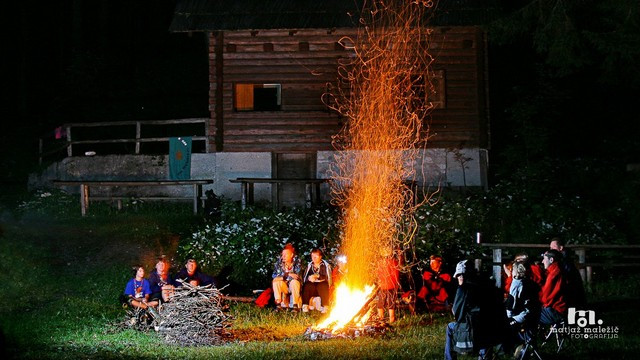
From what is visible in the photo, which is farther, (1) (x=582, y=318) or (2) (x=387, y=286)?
(2) (x=387, y=286)

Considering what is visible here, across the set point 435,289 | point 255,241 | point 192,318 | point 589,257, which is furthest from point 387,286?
point 589,257

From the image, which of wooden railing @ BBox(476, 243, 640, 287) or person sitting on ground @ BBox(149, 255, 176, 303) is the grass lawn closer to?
wooden railing @ BBox(476, 243, 640, 287)

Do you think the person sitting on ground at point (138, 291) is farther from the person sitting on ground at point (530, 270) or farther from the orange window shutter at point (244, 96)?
the orange window shutter at point (244, 96)

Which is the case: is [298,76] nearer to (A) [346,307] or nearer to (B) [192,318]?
(A) [346,307]

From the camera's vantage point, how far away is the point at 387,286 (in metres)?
15.5

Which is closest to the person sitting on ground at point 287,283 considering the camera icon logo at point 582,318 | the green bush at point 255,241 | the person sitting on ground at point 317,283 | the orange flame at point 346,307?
the person sitting on ground at point 317,283

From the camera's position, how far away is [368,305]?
1482 centimetres

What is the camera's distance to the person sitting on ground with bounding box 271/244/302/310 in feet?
Answer: 54.1

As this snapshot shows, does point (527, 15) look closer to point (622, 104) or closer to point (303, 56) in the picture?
point (303, 56)

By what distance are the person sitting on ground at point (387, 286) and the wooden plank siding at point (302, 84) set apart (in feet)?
35.1

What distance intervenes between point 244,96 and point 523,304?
16.7m

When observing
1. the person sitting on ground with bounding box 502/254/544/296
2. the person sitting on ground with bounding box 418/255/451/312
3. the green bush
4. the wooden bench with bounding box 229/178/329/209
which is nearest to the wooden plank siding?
the wooden bench with bounding box 229/178/329/209

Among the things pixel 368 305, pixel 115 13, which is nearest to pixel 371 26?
pixel 368 305

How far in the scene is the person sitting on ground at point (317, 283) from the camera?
1661 centimetres
